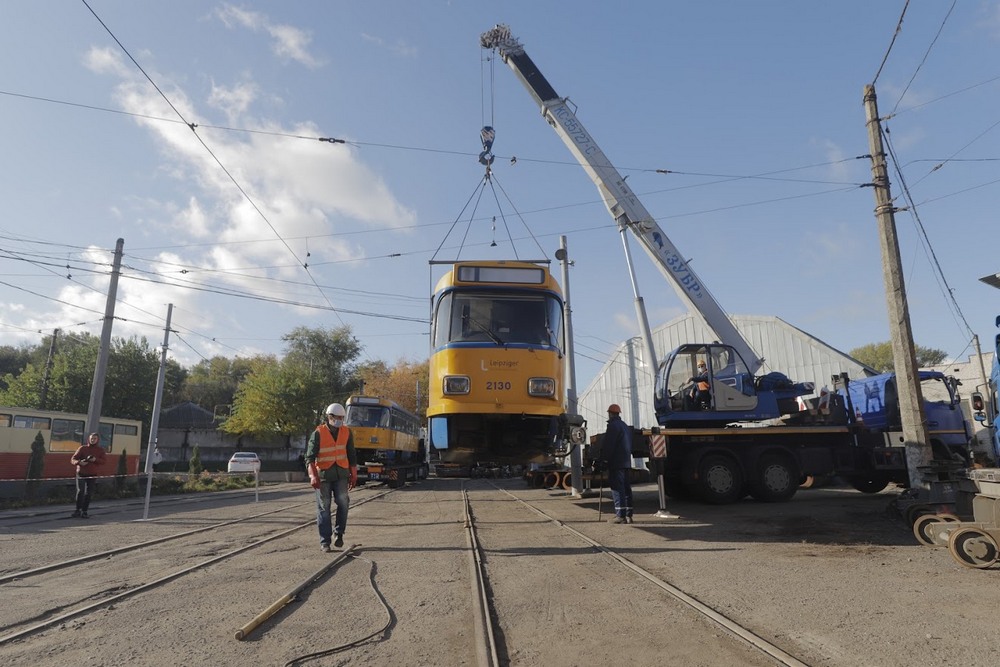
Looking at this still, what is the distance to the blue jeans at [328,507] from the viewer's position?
705 centimetres

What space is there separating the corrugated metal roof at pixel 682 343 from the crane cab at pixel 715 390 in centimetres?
1338

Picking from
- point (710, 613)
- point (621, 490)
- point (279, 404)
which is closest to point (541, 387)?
point (621, 490)

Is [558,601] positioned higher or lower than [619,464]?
lower

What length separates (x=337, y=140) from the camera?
1357 cm

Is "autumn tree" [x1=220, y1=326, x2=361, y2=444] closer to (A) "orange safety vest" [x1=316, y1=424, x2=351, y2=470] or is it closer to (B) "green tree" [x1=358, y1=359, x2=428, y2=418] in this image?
(B) "green tree" [x1=358, y1=359, x2=428, y2=418]

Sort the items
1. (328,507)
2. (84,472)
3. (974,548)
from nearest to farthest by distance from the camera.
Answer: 1. (974,548)
2. (328,507)
3. (84,472)

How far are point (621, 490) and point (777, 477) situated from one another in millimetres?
4390

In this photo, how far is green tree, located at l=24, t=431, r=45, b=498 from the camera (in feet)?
54.8

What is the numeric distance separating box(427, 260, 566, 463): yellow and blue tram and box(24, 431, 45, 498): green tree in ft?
46.7

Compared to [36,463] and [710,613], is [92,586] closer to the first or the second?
[710,613]

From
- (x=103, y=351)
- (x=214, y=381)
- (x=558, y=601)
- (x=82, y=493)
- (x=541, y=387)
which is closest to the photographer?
(x=558, y=601)

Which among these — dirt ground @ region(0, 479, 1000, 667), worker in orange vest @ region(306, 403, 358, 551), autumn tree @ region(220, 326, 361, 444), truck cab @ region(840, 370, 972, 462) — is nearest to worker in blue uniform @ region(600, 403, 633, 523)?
dirt ground @ region(0, 479, 1000, 667)

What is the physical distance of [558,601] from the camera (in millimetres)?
4793

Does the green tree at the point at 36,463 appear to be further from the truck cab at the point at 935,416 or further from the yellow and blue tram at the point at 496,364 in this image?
the truck cab at the point at 935,416
